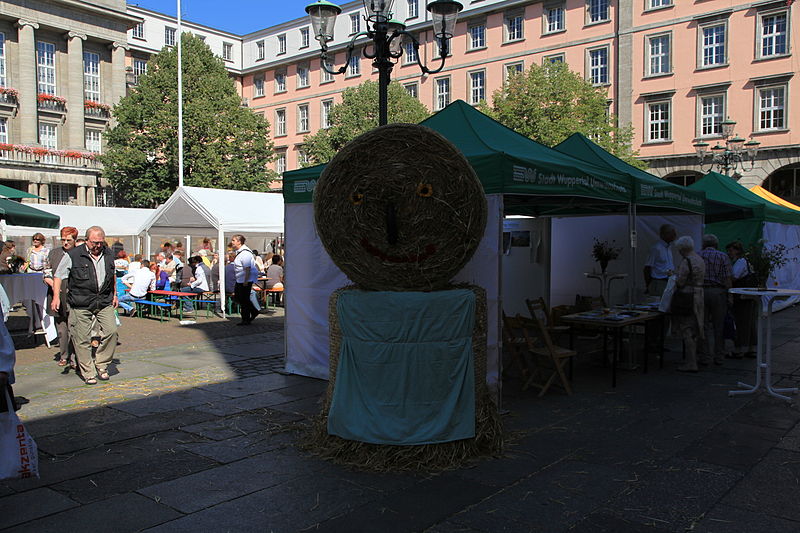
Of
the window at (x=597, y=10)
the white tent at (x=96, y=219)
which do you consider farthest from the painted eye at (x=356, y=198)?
the window at (x=597, y=10)

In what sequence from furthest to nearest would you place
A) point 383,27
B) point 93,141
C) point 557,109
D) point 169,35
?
point 169,35 < point 93,141 < point 557,109 < point 383,27

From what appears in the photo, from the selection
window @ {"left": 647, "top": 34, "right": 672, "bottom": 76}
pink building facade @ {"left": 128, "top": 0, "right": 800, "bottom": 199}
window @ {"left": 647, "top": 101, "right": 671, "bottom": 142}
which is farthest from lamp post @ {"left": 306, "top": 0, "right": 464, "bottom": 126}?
window @ {"left": 647, "top": 34, "right": 672, "bottom": 76}

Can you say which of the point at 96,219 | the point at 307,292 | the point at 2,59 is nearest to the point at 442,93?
the point at 96,219

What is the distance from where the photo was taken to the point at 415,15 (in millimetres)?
47656

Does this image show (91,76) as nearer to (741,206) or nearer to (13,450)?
(741,206)

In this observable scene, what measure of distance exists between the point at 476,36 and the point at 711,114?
16544 millimetres

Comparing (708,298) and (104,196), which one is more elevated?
(104,196)

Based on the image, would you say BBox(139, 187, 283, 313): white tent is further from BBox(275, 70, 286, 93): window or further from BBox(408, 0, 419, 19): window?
BBox(275, 70, 286, 93): window

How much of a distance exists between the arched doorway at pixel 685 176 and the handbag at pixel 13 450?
35.7 meters

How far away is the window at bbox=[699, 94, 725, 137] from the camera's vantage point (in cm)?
3334

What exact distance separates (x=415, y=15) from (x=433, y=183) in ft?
152

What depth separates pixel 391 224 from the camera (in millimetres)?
4863

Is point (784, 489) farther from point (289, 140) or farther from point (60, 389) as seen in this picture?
point (289, 140)

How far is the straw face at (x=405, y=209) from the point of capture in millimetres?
4914
